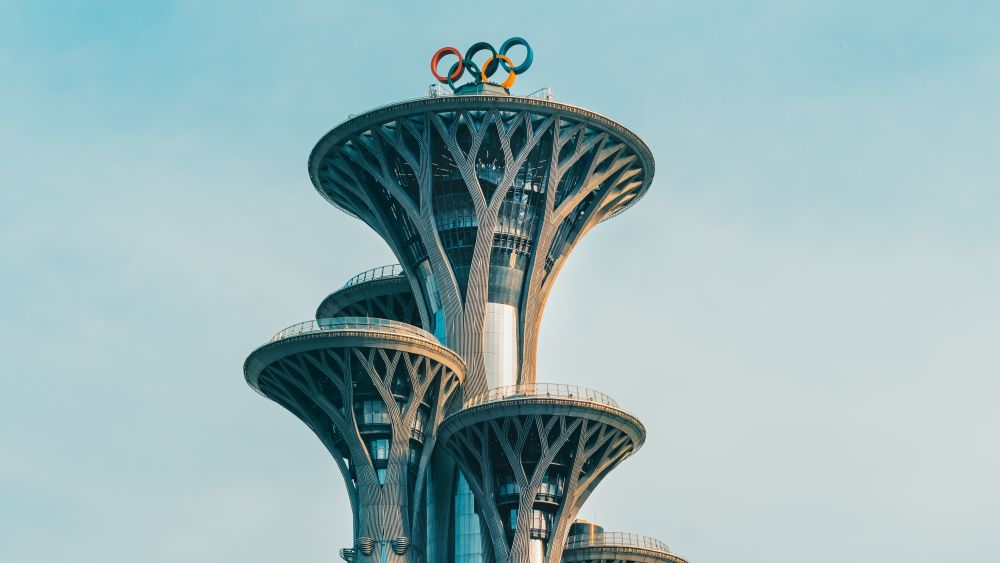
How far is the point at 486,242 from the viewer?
13988 cm

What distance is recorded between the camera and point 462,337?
13875cm

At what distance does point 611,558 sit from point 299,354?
1383 inches

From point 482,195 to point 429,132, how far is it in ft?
23.4

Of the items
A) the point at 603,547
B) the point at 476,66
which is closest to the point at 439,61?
the point at 476,66

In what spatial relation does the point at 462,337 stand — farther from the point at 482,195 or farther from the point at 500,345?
the point at 482,195

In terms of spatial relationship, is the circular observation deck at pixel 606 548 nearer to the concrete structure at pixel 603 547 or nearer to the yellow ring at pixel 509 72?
→ the concrete structure at pixel 603 547

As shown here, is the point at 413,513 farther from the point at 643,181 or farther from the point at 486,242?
the point at 643,181

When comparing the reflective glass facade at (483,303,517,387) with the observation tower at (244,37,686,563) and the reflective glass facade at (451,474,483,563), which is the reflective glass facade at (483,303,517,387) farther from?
the reflective glass facade at (451,474,483,563)

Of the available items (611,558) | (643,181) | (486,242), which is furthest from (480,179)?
(611,558)

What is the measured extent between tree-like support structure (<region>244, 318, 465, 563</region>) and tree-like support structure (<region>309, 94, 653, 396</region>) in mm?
8803

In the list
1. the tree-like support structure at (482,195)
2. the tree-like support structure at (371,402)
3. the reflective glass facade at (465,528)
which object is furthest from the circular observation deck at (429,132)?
the reflective glass facade at (465,528)

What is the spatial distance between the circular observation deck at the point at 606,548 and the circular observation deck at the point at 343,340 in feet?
79.2

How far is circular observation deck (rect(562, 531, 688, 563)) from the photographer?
5571 inches

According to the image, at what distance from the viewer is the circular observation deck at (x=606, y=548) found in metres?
142
